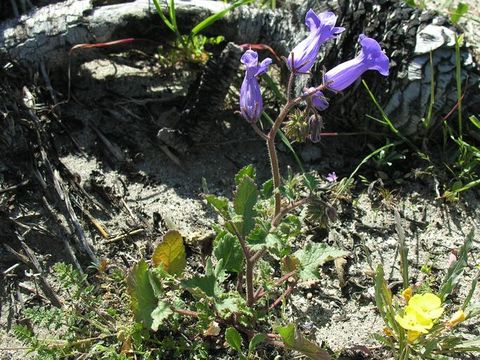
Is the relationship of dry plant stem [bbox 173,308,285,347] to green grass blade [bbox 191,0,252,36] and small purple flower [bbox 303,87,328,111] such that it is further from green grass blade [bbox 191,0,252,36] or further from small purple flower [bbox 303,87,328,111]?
green grass blade [bbox 191,0,252,36]

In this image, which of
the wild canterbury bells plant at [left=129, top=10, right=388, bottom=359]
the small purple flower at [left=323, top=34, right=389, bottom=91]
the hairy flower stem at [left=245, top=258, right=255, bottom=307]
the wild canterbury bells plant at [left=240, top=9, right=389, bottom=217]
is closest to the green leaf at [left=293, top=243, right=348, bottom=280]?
the wild canterbury bells plant at [left=129, top=10, right=388, bottom=359]

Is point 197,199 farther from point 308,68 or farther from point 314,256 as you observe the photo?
point 308,68

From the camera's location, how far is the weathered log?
3.38 meters

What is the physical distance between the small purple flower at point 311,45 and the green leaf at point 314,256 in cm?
72

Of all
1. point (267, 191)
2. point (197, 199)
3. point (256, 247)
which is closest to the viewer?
point (256, 247)

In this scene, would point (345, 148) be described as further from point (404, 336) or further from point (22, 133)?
point (22, 133)

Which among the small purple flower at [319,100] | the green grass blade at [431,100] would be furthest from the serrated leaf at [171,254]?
the green grass blade at [431,100]

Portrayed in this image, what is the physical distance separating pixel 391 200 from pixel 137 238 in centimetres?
137

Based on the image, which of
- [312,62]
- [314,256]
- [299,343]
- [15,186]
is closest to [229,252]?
[314,256]

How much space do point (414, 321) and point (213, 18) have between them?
1916 millimetres

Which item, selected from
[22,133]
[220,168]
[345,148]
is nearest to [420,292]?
[345,148]

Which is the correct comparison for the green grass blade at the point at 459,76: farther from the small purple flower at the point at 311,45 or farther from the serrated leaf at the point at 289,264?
the serrated leaf at the point at 289,264

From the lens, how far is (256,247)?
227cm

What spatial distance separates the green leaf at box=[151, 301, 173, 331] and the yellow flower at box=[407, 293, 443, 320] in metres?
0.97
